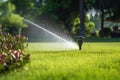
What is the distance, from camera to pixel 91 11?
60.5 m

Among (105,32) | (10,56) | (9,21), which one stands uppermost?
(9,21)

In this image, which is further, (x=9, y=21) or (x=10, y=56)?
(x=9, y=21)

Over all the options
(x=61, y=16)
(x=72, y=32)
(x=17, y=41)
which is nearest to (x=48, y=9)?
(x=61, y=16)

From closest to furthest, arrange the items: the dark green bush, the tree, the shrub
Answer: the shrub < the tree < the dark green bush

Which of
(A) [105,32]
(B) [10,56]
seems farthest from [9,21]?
(B) [10,56]

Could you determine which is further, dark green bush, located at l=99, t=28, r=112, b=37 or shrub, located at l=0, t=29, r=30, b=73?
dark green bush, located at l=99, t=28, r=112, b=37

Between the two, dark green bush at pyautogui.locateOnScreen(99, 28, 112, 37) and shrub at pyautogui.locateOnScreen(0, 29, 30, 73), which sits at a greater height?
shrub at pyautogui.locateOnScreen(0, 29, 30, 73)

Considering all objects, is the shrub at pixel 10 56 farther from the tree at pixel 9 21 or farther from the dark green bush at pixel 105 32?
the dark green bush at pixel 105 32

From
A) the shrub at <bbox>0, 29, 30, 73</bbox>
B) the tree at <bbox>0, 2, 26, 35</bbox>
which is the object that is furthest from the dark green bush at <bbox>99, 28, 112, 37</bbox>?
the shrub at <bbox>0, 29, 30, 73</bbox>

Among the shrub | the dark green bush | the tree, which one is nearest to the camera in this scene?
the shrub

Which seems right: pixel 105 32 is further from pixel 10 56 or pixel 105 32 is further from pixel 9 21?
pixel 10 56

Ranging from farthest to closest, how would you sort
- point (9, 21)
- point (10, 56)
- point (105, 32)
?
point (105, 32)
point (9, 21)
point (10, 56)

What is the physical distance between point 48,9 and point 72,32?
549 cm

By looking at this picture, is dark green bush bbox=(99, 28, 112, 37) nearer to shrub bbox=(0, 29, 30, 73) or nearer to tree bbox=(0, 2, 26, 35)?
tree bbox=(0, 2, 26, 35)
